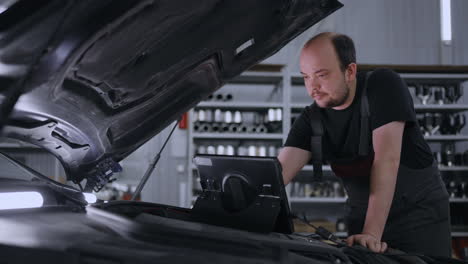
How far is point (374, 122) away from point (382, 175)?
172 mm

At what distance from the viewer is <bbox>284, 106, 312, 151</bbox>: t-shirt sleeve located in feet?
5.04

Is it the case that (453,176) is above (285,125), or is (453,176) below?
below

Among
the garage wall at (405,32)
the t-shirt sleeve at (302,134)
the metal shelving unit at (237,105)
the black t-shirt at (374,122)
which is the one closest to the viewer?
the black t-shirt at (374,122)

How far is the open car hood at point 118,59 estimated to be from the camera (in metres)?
0.72

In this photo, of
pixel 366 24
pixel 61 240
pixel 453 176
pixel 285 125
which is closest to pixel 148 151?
pixel 285 125

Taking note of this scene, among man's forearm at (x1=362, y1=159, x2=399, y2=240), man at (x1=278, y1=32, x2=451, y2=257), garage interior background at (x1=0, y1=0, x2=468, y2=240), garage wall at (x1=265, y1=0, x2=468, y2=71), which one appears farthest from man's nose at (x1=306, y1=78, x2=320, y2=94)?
garage wall at (x1=265, y1=0, x2=468, y2=71)

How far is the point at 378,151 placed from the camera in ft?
4.03

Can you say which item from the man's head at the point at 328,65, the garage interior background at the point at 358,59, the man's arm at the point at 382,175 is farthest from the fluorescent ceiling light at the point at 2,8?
the garage interior background at the point at 358,59

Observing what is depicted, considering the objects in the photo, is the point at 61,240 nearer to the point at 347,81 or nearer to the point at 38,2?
the point at 38,2

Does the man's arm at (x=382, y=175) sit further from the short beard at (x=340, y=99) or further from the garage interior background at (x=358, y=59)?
the garage interior background at (x=358, y=59)

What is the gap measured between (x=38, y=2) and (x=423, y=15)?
5252 millimetres

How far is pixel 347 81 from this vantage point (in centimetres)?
133

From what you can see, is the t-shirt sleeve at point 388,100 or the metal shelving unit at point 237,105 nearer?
the t-shirt sleeve at point 388,100

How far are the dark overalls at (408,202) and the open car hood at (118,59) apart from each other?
1.34 ft
